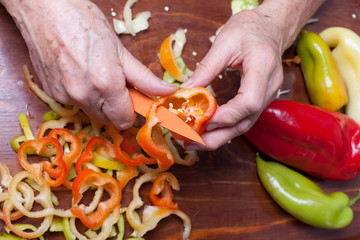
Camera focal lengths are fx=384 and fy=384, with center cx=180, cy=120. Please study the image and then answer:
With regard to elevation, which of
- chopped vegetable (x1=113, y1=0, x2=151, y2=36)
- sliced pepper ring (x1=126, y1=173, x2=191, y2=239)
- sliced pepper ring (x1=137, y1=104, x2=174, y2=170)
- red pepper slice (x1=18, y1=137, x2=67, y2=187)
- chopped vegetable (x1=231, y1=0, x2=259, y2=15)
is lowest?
sliced pepper ring (x1=126, y1=173, x2=191, y2=239)

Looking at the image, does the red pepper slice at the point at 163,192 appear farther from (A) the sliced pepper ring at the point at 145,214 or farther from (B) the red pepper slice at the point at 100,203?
(B) the red pepper slice at the point at 100,203

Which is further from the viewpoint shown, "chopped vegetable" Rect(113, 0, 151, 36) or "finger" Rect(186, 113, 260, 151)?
"chopped vegetable" Rect(113, 0, 151, 36)

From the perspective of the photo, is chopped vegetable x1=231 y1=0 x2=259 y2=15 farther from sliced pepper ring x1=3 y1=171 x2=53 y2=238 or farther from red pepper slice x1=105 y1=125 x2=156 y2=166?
sliced pepper ring x1=3 y1=171 x2=53 y2=238

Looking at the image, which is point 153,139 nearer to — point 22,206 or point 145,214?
point 145,214

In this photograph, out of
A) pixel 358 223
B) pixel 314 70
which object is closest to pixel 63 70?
pixel 314 70

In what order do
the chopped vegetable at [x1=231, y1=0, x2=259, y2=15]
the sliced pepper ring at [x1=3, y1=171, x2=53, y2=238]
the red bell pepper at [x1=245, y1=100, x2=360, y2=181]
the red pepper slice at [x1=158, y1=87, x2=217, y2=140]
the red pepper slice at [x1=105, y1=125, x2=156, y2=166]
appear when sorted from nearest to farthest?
1. the red pepper slice at [x1=158, y1=87, x2=217, y2=140]
2. the sliced pepper ring at [x1=3, y1=171, x2=53, y2=238]
3. the red pepper slice at [x1=105, y1=125, x2=156, y2=166]
4. the red bell pepper at [x1=245, y1=100, x2=360, y2=181]
5. the chopped vegetable at [x1=231, y1=0, x2=259, y2=15]

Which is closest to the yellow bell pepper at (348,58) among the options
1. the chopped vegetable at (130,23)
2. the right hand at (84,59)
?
the chopped vegetable at (130,23)

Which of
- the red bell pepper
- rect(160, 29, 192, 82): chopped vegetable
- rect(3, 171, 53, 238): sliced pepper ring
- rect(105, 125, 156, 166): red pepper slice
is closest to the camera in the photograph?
rect(3, 171, 53, 238): sliced pepper ring

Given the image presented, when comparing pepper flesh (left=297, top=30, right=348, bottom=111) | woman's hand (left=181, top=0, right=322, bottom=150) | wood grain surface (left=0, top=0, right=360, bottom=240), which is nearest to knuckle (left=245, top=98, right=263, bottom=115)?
woman's hand (left=181, top=0, right=322, bottom=150)

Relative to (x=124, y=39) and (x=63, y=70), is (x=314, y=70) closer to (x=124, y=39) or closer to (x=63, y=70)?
(x=124, y=39)
